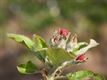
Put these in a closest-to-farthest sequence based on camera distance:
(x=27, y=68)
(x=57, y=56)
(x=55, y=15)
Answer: (x=57, y=56), (x=27, y=68), (x=55, y=15)

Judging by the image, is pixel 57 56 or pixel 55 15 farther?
pixel 55 15

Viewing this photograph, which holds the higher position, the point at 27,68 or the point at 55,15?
the point at 55,15

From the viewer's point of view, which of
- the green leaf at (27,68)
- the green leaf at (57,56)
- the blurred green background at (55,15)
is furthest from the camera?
the blurred green background at (55,15)

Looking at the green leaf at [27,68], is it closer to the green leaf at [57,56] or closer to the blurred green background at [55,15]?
the green leaf at [57,56]

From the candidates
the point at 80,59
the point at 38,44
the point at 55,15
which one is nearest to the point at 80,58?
the point at 80,59

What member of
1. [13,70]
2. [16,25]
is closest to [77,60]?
[13,70]

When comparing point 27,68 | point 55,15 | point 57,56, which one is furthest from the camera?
point 55,15

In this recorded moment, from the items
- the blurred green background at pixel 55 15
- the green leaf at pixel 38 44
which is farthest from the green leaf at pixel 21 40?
the blurred green background at pixel 55 15

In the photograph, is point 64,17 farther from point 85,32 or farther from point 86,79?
point 86,79

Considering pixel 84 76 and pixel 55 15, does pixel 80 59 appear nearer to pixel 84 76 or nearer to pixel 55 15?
pixel 84 76
